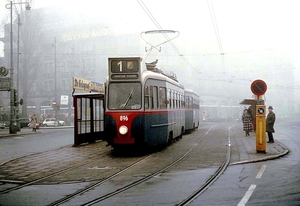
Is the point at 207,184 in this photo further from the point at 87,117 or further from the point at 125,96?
the point at 87,117

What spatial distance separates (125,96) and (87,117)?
6.00 metres

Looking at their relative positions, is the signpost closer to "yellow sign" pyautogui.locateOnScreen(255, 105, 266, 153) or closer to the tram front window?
"yellow sign" pyautogui.locateOnScreen(255, 105, 266, 153)

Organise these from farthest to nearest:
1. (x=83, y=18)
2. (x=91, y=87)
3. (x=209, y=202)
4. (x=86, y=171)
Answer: (x=83, y=18) < (x=91, y=87) < (x=86, y=171) < (x=209, y=202)

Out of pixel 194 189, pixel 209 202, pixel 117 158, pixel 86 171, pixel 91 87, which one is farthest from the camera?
pixel 91 87

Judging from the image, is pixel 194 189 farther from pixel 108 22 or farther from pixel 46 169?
pixel 108 22

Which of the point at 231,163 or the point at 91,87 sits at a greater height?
the point at 91,87

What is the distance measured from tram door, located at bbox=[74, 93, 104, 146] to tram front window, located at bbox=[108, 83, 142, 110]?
15.6ft

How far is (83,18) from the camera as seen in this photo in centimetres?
6353

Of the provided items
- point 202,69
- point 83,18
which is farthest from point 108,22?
point 202,69

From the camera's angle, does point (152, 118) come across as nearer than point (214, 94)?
Yes

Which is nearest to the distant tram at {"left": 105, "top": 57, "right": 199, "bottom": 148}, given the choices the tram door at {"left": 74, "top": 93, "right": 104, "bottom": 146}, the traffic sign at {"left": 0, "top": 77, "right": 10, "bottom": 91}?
the tram door at {"left": 74, "top": 93, "right": 104, "bottom": 146}

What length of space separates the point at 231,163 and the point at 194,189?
4.58 metres

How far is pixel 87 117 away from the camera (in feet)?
71.1

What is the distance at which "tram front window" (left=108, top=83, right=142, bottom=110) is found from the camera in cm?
1597
